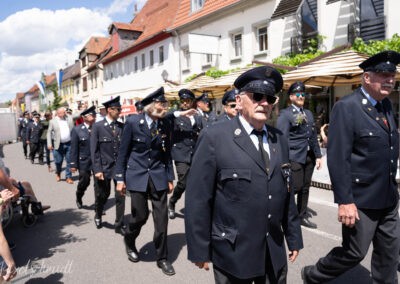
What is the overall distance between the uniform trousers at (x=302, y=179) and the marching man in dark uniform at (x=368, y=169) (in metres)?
2.32

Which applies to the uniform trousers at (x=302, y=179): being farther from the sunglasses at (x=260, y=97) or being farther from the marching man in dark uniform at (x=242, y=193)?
the sunglasses at (x=260, y=97)

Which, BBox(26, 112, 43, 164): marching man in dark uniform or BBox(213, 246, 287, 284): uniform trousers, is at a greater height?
BBox(26, 112, 43, 164): marching man in dark uniform

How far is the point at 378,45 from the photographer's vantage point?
1161 centimetres

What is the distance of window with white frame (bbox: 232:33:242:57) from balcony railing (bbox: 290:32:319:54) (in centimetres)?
397

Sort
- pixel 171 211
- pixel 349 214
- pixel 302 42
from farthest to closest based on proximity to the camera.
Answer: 1. pixel 302 42
2. pixel 171 211
3. pixel 349 214

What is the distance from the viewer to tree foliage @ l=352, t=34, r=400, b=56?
11.4 metres

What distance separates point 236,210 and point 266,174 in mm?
290

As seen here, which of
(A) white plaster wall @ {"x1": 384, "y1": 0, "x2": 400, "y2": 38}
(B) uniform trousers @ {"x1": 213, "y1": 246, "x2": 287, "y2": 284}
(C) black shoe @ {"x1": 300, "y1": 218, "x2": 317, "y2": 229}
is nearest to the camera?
(B) uniform trousers @ {"x1": 213, "y1": 246, "x2": 287, "y2": 284}

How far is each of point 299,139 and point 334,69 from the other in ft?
12.3

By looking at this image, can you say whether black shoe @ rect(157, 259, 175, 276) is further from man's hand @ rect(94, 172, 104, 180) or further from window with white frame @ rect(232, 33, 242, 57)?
window with white frame @ rect(232, 33, 242, 57)

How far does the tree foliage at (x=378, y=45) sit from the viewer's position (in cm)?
1138

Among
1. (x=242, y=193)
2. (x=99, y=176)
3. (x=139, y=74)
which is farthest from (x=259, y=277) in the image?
(x=139, y=74)

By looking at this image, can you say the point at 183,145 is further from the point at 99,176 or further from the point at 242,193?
the point at 242,193

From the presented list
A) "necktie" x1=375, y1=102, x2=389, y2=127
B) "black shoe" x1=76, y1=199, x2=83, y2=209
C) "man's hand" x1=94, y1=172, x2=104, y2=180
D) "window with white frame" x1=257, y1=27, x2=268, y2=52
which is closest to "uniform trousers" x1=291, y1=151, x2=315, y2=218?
"necktie" x1=375, y1=102, x2=389, y2=127
